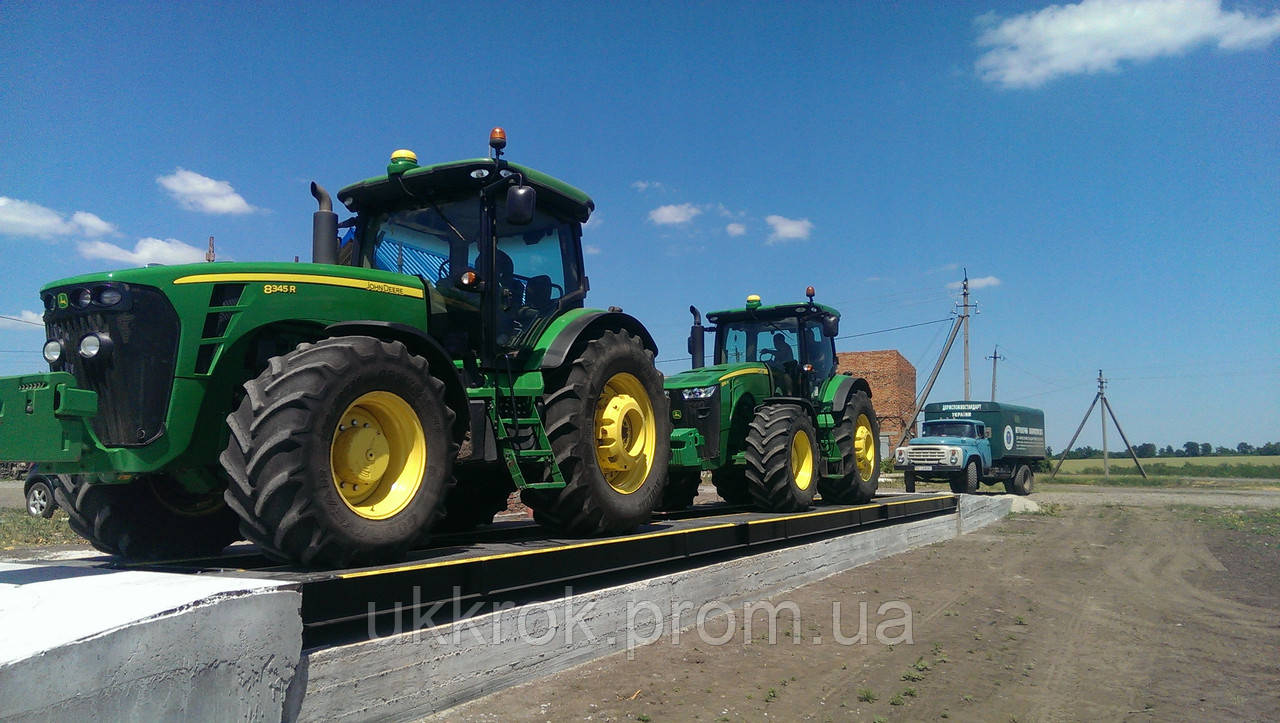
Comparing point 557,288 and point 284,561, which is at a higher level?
point 557,288

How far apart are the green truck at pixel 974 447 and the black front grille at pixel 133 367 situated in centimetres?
1972

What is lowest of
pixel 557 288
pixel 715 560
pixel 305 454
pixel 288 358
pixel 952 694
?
pixel 952 694

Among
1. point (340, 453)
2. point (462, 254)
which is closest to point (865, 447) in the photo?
point (462, 254)

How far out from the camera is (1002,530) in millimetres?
Result: 14477

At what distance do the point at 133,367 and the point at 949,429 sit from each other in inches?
920

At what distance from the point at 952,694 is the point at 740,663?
126cm

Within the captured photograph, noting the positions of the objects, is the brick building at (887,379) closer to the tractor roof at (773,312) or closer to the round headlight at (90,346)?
the tractor roof at (773,312)

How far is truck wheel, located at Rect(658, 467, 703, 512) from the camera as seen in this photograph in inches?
369

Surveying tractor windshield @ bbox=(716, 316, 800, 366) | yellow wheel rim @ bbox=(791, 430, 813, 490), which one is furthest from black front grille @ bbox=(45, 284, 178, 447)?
tractor windshield @ bbox=(716, 316, 800, 366)

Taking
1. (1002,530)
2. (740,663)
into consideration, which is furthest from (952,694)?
(1002,530)

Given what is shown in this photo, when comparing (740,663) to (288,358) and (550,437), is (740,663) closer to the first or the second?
(550,437)

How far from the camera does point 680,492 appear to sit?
9.59 meters

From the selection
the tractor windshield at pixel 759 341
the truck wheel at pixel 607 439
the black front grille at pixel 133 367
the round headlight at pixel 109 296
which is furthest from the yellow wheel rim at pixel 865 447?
the round headlight at pixel 109 296

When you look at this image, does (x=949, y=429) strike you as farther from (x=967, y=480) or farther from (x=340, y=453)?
(x=340, y=453)
